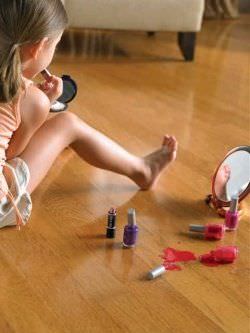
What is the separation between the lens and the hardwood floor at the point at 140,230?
3.82 feet

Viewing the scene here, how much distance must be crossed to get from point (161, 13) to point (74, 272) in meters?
1.59

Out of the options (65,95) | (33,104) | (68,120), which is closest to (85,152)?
(68,120)

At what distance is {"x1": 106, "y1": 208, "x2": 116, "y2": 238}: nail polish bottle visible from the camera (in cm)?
138

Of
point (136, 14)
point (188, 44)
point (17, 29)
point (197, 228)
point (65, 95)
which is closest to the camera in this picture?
point (17, 29)

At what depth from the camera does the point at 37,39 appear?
1.21 meters

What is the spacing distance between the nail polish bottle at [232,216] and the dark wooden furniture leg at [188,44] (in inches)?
55.1

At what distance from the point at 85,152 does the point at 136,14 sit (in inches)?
47.7

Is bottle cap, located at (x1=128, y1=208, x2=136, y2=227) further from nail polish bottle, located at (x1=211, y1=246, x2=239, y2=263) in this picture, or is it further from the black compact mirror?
the black compact mirror

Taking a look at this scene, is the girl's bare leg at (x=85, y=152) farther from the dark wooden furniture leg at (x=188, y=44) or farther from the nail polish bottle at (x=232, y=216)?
the dark wooden furniture leg at (x=188, y=44)

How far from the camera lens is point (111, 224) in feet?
4.56

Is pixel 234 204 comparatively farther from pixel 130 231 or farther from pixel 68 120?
pixel 68 120

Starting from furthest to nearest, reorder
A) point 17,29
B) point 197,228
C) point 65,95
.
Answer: point 65,95
point 197,228
point 17,29

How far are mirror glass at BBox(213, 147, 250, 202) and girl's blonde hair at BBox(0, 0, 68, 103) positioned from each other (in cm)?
52

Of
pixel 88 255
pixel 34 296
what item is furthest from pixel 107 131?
pixel 34 296
